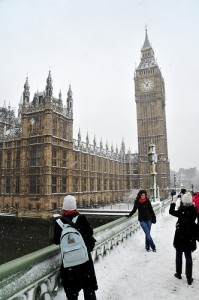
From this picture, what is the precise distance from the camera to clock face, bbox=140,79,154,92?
74.0 meters

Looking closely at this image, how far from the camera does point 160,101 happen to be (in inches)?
2872

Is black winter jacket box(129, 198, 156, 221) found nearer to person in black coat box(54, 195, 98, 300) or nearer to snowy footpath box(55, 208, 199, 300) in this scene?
snowy footpath box(55, 208, 199, 300)

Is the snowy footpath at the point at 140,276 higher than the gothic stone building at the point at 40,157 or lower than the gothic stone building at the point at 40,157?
lower

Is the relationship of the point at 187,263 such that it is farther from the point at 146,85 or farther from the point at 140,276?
the point at 146,85

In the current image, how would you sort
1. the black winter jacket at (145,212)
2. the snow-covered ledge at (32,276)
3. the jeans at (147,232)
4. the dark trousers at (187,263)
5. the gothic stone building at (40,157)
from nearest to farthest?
1. the snow-covered ledge at (32,276)
2. the dark trousers at (187,263)
3. the jeans at (147,232)
4. the black winter jacket at (145,212)
5. the gothic stone building at (40,157)

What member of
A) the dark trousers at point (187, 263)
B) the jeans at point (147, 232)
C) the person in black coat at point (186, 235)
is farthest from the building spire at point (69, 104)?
the dark trousers at point (187, 263)

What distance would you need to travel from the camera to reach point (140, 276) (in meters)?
5.30

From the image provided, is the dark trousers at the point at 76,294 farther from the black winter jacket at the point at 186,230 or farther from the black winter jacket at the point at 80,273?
the black winter jacket at the point at 186,230

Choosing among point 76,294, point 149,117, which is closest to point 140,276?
point 76,294

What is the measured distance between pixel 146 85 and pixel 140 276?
74.5 metres

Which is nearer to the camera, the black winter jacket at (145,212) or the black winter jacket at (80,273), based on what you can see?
the black winter jacket at (80,273)

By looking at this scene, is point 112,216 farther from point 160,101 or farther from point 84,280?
point 160,101

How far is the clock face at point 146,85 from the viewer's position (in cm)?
7400

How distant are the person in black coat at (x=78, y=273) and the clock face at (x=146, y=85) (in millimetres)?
74605
